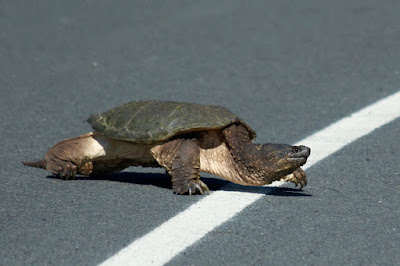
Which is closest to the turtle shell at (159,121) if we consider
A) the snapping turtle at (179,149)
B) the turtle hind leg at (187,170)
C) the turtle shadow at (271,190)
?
the snapping turtle at (179,149)

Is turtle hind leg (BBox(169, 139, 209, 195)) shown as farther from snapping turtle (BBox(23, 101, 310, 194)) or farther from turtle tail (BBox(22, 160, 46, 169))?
turtle tail (BBox(22, 160, 46, 169))

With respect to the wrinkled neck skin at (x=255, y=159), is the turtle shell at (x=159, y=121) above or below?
above

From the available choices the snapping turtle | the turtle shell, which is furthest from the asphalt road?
the turtle shell

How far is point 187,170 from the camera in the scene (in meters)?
5.03

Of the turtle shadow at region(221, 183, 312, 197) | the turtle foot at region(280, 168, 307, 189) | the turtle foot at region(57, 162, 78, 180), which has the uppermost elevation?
the turtle foot at region(57, 162, 78, 180)

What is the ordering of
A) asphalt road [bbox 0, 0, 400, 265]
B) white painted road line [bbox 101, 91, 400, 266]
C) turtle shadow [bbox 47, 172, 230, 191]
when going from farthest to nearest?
1. turtle shadow [bbox 47, 172, 230, 191]
2. asphalt road [bbox 0, 0, 400, 265]
3. white painted road line [bbox 101, 91, 400, 266]

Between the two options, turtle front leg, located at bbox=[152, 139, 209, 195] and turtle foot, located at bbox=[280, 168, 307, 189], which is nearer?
turtle front leg, located at bbox=[152, 139, 209, 195]

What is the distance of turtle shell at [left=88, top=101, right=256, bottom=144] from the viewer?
16.7 ft

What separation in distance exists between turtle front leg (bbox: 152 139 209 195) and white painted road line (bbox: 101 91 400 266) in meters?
0.13

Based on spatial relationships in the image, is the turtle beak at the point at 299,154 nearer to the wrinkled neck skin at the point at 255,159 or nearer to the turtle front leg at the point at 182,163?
the wrinkled neck skin at the point at 255,159

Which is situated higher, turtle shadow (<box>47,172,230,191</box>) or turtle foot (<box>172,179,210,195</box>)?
turtle foot (<box>172,179,210,195</box>)

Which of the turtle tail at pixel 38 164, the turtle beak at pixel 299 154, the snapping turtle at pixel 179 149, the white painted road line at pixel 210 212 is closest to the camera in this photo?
the white painted road line at pixel 210 212

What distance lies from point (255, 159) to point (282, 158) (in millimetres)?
216

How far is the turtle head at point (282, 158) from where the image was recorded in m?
4.89
